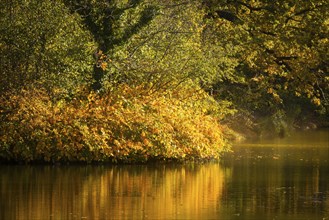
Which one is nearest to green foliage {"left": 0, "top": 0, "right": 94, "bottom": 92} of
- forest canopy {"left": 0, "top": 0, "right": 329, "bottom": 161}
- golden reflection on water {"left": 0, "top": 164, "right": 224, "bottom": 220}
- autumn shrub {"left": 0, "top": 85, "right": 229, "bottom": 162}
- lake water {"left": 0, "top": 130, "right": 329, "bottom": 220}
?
forest canopy {"left": 0, "top": 0, "right": 329, "bottom": 161}

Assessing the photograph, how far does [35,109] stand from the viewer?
28.0 meters

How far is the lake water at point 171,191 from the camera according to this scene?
58.3ft

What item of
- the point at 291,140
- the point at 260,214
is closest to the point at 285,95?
the point at 291,140

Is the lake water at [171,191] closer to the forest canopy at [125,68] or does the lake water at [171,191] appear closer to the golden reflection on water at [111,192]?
the golden reflection on water at [111,192]

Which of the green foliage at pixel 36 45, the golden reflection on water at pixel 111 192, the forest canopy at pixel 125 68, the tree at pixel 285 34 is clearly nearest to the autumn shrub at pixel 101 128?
the forest canopy at pixel 125 68

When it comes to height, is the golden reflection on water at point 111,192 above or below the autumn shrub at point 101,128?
below

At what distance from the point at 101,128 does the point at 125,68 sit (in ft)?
11.4

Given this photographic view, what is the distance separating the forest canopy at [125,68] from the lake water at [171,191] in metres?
0.81

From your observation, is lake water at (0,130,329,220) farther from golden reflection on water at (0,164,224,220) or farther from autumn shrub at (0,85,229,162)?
autumn shrub at (0,85,229,162)

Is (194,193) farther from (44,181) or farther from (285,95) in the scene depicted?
(285,95)

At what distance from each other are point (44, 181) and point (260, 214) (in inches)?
284

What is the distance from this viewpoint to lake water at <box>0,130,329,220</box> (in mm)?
17766

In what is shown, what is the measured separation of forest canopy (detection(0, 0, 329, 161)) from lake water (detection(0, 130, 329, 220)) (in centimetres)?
81

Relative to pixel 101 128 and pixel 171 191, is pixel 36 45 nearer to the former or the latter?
pixel 101 128
